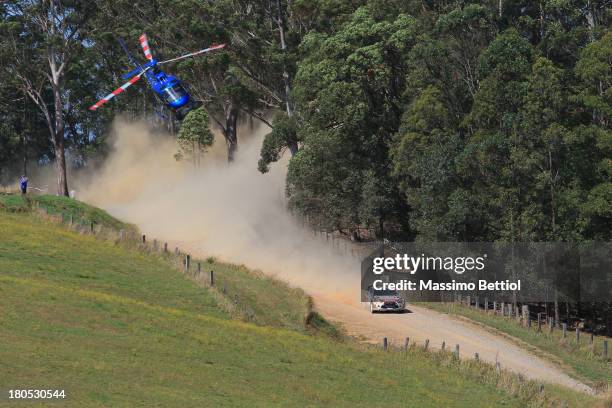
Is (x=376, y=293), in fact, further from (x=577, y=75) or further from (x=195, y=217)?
(x=195, y=217)

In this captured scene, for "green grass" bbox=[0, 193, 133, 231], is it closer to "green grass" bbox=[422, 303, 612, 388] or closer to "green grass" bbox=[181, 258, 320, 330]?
"green grass" bbox=[181, 258, 320, 330]

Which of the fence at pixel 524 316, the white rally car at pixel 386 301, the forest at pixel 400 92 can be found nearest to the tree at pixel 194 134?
the forest at pixel 400 92

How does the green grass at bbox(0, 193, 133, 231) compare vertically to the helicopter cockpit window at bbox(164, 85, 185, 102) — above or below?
below

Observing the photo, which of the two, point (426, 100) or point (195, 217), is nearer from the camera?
point (426, 100)

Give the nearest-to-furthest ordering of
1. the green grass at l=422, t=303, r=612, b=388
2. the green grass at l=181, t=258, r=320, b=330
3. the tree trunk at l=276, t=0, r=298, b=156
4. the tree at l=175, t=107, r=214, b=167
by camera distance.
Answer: the green grass at l=181, t=258, r=320, b=330 → the green grass at l=422, t=303, r=612, b=388 → the tree trunk at l=276, t=0, r=298, b=156 → the tree at l=175, t=107, r=214, b=167

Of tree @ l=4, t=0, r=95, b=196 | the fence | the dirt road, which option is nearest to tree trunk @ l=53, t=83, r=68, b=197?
tree @ l=4, t=0, r=95, b=196

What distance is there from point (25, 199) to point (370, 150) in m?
24.8

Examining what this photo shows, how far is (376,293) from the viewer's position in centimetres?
5622

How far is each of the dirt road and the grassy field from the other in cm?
466

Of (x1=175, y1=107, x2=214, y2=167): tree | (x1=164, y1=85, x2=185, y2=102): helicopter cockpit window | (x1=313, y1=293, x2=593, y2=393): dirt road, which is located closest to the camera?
(x1=313, y1=293, x2=593, y2=393): dirt road

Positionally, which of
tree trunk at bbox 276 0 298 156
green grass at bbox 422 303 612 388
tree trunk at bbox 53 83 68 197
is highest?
tree trunk at bbox 276 0 298 156

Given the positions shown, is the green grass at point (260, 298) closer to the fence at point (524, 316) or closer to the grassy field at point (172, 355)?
the grassy field at point (172, 355)

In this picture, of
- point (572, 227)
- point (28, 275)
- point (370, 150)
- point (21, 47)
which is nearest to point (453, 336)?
point (572, 227)

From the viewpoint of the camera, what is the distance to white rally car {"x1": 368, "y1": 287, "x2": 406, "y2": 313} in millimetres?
55250
